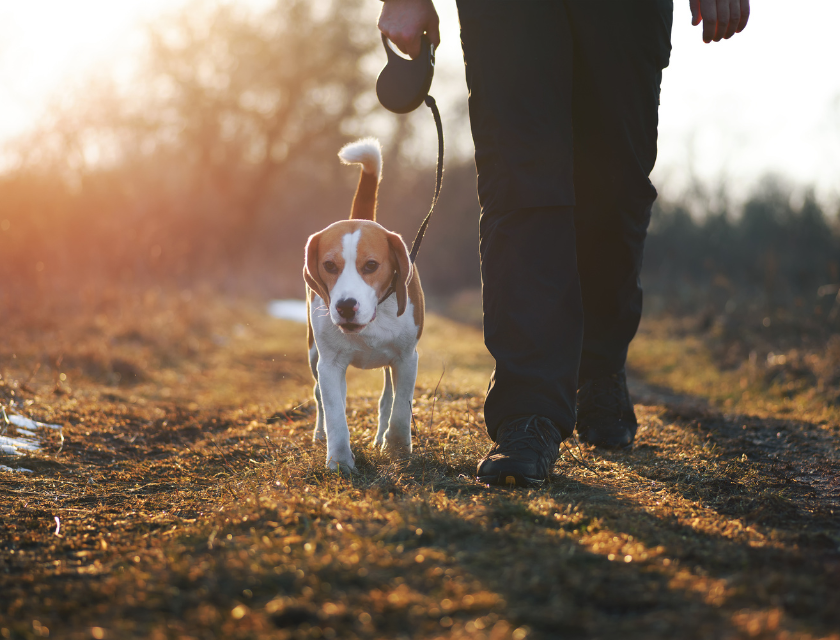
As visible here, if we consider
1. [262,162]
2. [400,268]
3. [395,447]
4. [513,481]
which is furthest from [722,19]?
[262,162]

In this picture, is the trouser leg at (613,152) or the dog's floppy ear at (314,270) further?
the dog's floppy ear at (314,270)

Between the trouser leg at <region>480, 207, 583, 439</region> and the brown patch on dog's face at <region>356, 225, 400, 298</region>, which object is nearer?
the trouser leg at <region>480, 207, 583, 439</region>

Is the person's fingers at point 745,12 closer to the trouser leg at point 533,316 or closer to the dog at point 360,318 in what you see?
the trouser leg at point 533,316

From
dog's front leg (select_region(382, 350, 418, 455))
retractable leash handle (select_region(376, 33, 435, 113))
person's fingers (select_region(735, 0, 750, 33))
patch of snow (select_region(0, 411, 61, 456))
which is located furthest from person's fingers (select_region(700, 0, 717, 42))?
patch of snow (select_region(0, 411, 61, 456))

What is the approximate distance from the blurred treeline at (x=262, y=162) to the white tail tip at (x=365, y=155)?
9.38m

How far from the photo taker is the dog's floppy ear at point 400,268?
267 cm

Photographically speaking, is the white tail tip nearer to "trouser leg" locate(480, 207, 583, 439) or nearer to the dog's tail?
the dog's tail

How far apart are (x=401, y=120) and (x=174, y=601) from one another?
72.9ft

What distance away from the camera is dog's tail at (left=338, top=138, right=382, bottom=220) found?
11.2ft

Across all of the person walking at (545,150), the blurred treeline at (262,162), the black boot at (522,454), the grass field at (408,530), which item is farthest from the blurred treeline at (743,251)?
the black boot at (522,454)

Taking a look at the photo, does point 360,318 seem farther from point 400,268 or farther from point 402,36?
point 402,36

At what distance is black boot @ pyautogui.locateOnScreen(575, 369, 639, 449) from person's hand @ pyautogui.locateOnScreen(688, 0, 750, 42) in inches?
55.6

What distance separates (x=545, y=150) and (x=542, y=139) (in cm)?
4

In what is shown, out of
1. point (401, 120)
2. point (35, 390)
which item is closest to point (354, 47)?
point (401, 120)
